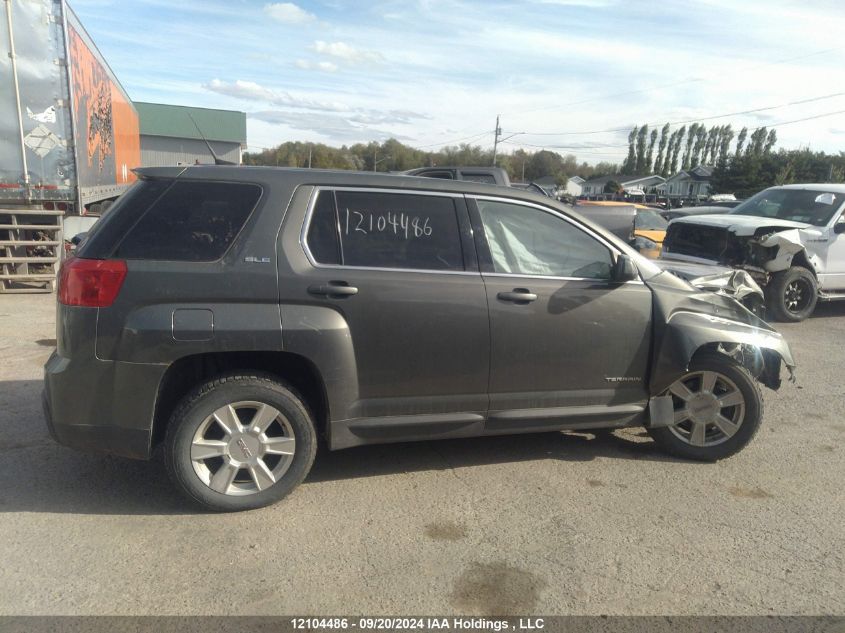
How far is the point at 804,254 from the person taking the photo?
8.95m

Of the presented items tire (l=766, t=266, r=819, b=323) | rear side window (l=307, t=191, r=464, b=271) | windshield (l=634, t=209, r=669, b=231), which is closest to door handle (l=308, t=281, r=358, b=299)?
rear side window (l=307, t=191, r=464, b=271)

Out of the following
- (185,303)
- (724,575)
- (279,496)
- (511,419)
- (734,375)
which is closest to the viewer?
(724,575)

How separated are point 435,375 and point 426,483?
730 millimetres

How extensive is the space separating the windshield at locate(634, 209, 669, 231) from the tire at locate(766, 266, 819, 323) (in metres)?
6.66

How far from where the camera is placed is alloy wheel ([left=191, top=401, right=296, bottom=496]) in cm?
337

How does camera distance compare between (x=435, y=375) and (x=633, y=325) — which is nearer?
(x=435, y=375)

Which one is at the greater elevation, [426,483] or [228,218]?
[228,218]

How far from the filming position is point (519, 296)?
3750 millimetres

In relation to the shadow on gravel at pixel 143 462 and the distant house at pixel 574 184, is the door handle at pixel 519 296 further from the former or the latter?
the distant house at pixel 574 184

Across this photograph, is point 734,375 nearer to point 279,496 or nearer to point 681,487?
point 681,487

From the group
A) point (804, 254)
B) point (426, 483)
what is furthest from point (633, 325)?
point (804, 254)

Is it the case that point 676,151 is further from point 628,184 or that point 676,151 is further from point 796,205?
point 796,205

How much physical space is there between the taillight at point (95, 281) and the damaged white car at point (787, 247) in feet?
26.0

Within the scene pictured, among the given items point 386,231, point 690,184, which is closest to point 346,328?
point 386,231
